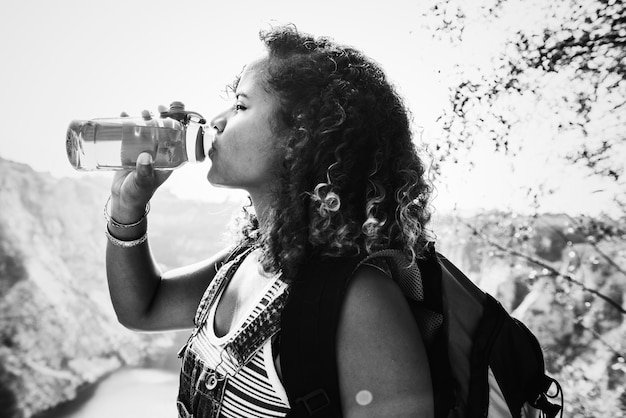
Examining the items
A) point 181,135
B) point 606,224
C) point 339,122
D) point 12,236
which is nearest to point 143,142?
point 181,135

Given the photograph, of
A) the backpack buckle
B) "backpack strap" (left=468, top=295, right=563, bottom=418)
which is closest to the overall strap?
the backpack buckle

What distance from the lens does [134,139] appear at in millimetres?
1134

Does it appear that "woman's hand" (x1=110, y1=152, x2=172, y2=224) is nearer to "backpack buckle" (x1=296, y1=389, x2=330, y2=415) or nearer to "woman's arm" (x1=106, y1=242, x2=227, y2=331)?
"woman's arm" (x1=106, y1=242, x2=227, y2=331)

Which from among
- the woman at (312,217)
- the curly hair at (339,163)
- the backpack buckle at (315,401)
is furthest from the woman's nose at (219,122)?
the backpack buckle at (315,401)

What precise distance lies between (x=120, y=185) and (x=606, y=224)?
251cm

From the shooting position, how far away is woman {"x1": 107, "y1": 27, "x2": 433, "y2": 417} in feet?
2.27

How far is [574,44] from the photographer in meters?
2.23

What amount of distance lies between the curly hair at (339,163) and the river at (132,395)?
235cm

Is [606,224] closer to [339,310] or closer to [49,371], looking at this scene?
[339,310]

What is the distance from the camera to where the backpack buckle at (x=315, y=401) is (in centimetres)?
69

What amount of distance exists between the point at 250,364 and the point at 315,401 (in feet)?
0.54

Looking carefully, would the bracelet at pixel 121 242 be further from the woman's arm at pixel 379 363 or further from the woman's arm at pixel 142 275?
the woman's arm at pixel 379 363

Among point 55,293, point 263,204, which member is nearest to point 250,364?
point 263,204

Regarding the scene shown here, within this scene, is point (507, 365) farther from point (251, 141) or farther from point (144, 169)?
point (144, 169)
